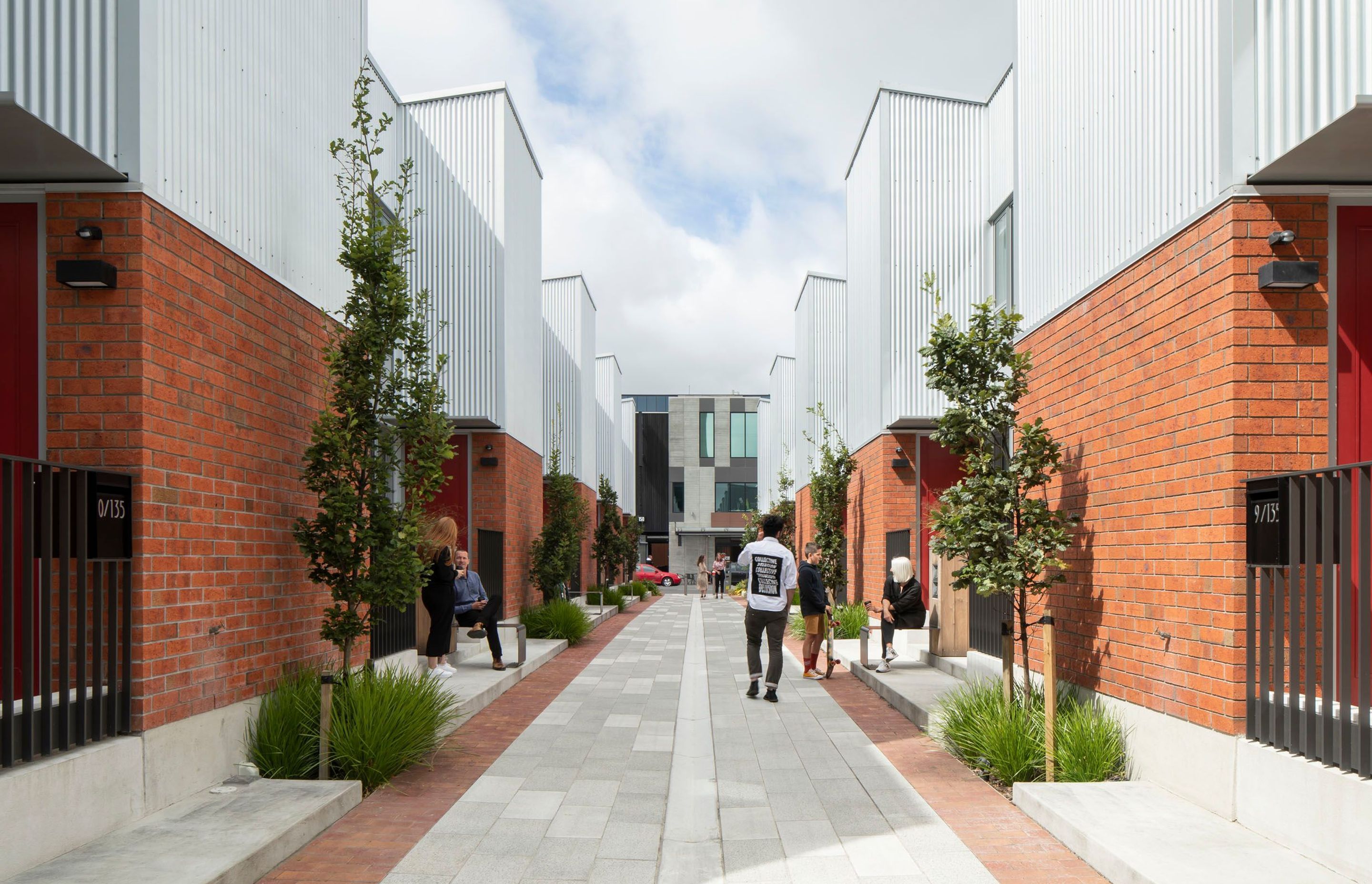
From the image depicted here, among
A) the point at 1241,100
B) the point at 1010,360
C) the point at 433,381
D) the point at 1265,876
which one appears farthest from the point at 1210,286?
the point at 433,381

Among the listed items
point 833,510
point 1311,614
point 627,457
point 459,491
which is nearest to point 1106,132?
point 1311,614

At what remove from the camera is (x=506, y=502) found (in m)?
18.2

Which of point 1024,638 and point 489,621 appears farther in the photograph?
point 489,621

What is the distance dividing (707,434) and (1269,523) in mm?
59598

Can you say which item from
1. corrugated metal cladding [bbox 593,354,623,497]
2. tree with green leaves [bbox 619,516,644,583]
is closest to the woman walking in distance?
tree with green leaves [bbox 619,516,644,583]

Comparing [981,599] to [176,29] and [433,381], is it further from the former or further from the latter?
[176,29]

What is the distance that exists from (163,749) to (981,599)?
343 inches

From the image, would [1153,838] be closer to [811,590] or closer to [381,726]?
[381,726]

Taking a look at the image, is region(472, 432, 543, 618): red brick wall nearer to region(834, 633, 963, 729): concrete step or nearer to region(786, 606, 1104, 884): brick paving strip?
region(834, 633, 963, 729): concrete step

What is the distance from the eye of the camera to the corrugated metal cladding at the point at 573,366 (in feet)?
96.7

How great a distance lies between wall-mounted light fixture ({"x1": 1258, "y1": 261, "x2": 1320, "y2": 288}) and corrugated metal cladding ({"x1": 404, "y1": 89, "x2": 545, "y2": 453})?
12.8 m

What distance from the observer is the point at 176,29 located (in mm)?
6578

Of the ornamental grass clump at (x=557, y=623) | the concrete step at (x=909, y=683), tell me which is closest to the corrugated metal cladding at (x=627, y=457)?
the ornamental grass clump at (x=557, y=623)

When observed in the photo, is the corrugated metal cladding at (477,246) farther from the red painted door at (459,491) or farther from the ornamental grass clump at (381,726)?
the ornamental grass clump at (381,726)
